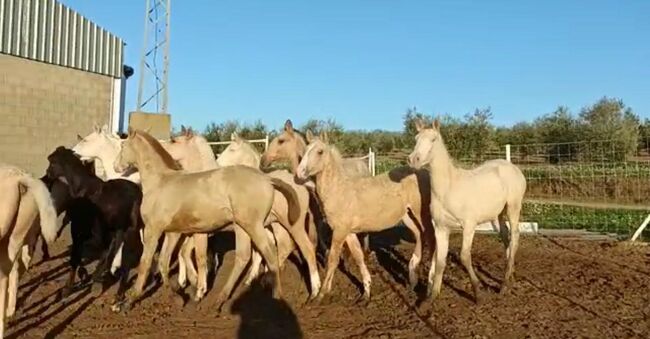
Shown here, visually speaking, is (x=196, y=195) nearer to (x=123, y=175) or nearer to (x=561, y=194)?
(x=123, y=175)

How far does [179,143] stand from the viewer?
9711mm

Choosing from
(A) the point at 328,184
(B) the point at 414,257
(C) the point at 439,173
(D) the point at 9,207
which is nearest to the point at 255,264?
(A) the point at 328,184

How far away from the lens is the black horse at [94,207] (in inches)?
342

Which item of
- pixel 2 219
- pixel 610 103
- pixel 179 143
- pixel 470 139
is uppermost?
pixel 610 103

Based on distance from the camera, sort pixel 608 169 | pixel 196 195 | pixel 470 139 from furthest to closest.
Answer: pixel 470 139, pixel 608 169, pixel 196 195

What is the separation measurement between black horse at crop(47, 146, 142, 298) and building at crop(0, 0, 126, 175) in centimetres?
884

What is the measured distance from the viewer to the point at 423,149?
790cm

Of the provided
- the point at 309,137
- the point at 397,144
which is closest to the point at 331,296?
the point at 309,137

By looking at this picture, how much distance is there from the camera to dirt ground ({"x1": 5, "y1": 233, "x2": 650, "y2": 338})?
6500 mm

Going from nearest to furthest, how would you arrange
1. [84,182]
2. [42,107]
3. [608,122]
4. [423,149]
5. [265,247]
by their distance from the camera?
[265,247]
[423,149]
[84,182]
[42,107]
[608,122]

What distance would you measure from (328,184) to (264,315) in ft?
6.06

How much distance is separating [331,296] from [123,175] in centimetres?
430

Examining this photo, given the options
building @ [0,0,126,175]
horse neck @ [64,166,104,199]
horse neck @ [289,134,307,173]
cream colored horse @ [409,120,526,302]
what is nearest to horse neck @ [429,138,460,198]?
cream colored horse @ [409,120,526,302]

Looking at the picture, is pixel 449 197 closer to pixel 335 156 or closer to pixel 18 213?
pixel 335 156
